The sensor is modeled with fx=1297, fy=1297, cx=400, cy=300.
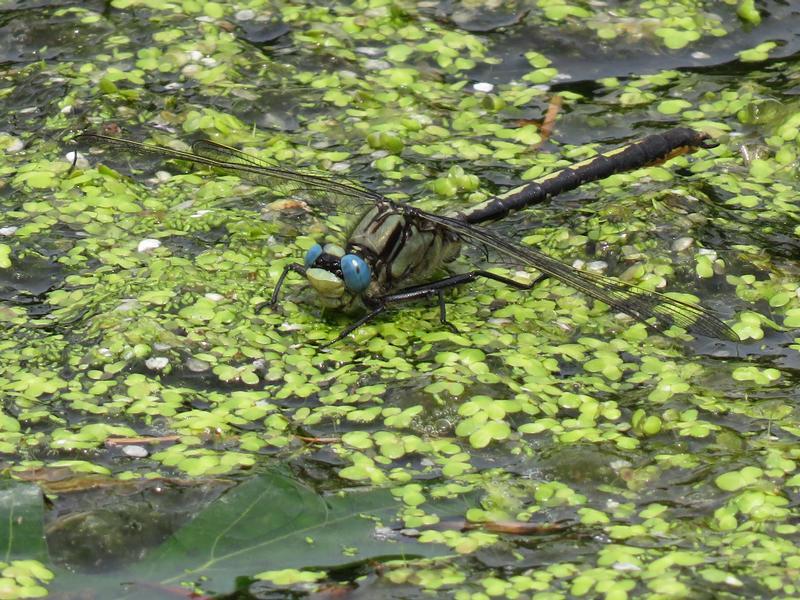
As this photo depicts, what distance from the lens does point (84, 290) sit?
241 inches

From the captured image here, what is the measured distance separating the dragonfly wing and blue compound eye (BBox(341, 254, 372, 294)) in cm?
40

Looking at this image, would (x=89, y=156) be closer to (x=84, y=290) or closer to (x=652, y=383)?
(x=84, y=290)

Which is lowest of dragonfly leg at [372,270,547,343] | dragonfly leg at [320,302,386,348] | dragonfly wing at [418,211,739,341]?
dragonfly leg at [320,302,386,348]

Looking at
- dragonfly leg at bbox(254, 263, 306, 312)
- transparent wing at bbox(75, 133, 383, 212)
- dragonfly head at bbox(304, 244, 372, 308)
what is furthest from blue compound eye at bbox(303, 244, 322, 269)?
transparent wing at bbox(75, 133, 383, 212)

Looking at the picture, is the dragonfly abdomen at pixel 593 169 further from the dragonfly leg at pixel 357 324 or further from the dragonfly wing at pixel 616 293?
the dragonfly leg at pixel 357 324

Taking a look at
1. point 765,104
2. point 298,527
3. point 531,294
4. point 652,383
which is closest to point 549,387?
point 652,383

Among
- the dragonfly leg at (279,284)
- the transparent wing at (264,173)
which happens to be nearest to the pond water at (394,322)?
the dragonfly leg at (279,284)

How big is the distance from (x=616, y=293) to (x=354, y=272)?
3.83 ft

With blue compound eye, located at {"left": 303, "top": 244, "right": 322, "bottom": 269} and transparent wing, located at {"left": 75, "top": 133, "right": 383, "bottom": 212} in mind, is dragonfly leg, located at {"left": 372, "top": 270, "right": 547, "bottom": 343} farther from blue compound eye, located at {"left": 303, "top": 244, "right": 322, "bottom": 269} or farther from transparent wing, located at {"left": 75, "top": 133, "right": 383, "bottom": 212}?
transparent wing, located at {"left": 75, "top": 133, "right": 383, "bottom": 212}

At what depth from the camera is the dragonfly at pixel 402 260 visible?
5.71m

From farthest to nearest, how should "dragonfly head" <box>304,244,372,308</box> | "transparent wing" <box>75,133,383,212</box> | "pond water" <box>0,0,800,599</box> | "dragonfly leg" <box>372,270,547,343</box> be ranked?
"transparent wing" <box>75,133,383,212</box>, "dragonfly leg" <box>372,270,547,343</box>, "dragonfly head" <box>304,244,372,308</box>, "pond water" <box>0,0,800,599</box>

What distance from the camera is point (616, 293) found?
5750 mm

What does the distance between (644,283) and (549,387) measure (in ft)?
3.35

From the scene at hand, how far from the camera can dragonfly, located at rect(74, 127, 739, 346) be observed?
225 inches
